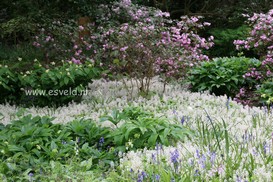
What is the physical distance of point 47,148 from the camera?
4.20 metres

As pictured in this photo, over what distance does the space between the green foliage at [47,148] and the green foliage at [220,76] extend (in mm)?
3550

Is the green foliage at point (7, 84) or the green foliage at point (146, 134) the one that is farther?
the green foliage at point (7, 84)

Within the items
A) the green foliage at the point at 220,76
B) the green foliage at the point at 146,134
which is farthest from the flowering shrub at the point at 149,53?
the green foliage at the point at 146,134

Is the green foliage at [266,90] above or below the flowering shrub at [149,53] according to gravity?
below

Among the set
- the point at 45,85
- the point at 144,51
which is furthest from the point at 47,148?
the point at 144,51

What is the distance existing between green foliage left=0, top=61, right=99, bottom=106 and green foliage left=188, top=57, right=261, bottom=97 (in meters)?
2.07

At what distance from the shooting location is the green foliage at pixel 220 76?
7.80 meters

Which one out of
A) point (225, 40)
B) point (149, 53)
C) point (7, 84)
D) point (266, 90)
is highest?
point (149, 53)

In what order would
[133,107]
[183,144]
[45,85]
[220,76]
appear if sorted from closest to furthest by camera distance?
[183,144]
[133,107]
[45,85]
[220,76]

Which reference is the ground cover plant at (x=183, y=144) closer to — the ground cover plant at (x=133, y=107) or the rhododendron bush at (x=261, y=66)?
the ground cover plant at (x=133, y=107)

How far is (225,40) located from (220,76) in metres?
5.36

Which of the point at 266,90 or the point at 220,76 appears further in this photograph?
the point at 220,76

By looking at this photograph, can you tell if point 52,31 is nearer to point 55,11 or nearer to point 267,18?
point 55,11

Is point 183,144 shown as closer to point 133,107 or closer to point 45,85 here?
point 133,107
